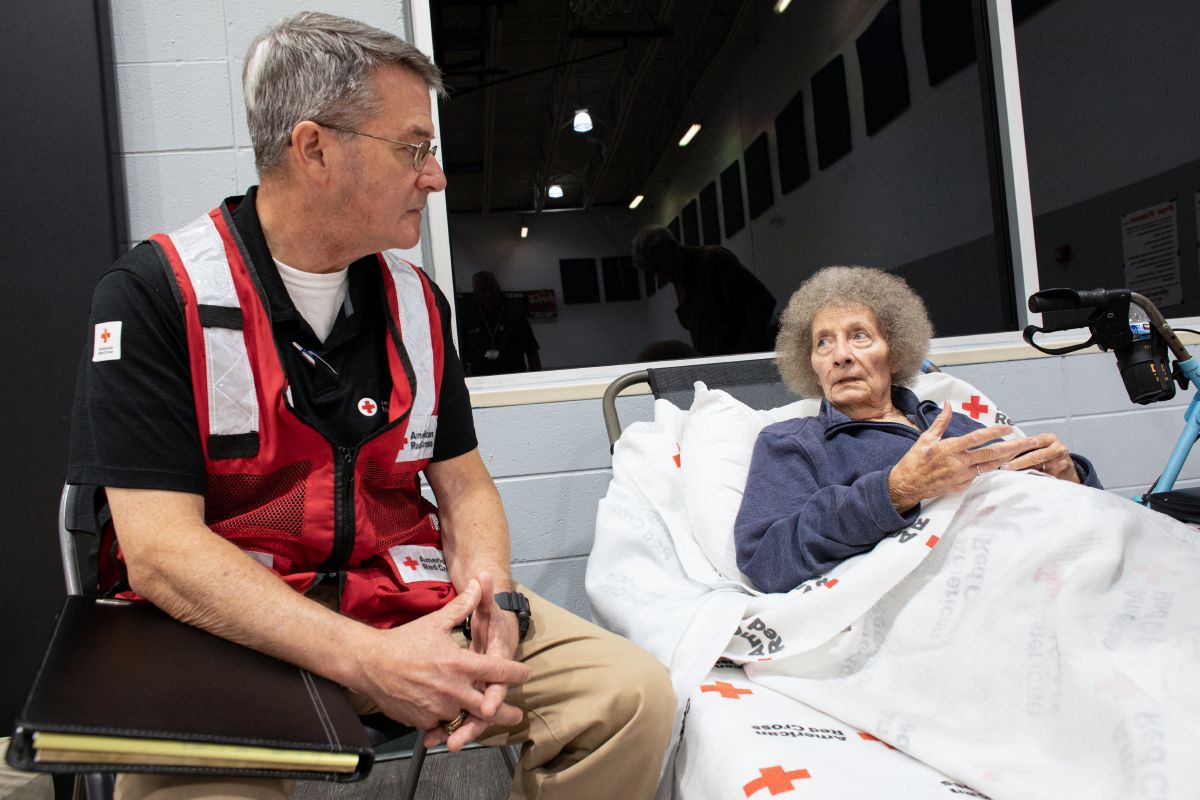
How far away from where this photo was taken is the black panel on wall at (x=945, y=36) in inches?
112

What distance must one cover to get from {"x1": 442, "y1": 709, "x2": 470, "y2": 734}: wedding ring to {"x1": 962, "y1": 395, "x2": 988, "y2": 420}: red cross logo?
1.39 m

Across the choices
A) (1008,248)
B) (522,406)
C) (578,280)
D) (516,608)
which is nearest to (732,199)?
(578,280)

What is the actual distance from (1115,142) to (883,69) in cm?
97

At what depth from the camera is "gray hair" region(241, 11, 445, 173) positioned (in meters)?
1.16

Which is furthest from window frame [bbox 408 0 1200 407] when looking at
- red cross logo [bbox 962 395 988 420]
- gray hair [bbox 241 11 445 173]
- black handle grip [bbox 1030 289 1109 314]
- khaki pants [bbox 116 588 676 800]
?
khaki pants [bbox 116 588 676 800]

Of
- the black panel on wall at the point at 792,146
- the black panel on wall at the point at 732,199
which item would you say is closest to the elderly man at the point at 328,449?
the black panel on wall at the point at 732,199

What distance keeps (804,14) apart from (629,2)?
0.67 m

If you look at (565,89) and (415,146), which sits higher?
(565,89)

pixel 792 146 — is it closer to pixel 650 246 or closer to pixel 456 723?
pixel 650 246

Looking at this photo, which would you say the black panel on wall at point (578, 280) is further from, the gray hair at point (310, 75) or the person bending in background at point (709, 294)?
the gray hair at point (310, 75)

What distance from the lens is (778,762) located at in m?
1.00

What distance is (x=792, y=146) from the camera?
2.90 metres

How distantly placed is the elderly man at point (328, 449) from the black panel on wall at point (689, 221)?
5.03ft

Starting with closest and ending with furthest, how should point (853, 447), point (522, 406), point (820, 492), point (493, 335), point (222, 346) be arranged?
1. point (222, 346)
2. point (820, 492)
3. point (853, 447)
4. point (522, 406)
5. point (493, 335)
